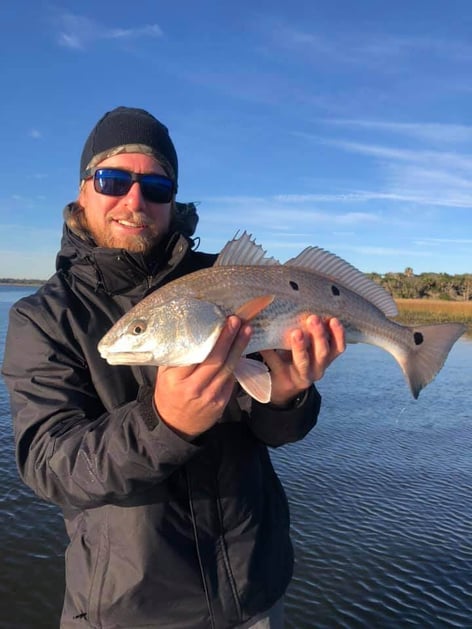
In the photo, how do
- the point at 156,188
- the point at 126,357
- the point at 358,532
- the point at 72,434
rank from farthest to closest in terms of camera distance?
1. the point at 358,532
2. the point at 156,188
3. the point at 126,357
4. the point at 72,434

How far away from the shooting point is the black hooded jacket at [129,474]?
94.7 inches

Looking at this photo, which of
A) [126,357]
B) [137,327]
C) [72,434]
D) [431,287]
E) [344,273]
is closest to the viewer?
[72,434]

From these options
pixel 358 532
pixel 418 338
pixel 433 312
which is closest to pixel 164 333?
pixel 418 338

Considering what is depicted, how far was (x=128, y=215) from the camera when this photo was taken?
3.30m

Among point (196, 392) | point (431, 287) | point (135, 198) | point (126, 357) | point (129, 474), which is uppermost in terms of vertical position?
point (431, 287)

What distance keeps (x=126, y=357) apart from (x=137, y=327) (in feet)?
0.64

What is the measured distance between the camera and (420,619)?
22.4ft

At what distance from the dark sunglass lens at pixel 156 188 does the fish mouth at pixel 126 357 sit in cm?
110

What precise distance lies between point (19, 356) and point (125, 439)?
2.73 feet

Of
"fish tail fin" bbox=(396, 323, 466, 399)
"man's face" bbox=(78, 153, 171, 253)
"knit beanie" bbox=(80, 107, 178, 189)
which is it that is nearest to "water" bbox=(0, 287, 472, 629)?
"fish tail fin" bbox=(396, 323, 466, 399)

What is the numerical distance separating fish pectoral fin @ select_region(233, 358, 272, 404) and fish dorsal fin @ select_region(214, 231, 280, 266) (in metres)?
0.77

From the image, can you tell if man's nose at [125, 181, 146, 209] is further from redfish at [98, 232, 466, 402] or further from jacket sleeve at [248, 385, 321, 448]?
jacket sleeve at [248, 385, 321, 448]

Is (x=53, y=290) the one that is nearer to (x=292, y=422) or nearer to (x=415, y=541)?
(x=292, y=422)

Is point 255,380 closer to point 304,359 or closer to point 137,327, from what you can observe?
point 304,359
